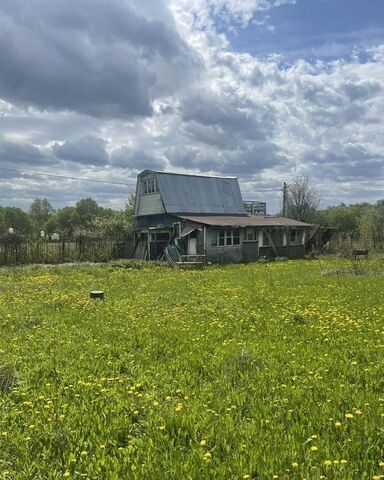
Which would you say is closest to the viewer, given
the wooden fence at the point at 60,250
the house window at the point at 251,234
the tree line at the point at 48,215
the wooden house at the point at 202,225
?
the wooden fence at the point at 60,250

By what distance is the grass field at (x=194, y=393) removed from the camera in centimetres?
373

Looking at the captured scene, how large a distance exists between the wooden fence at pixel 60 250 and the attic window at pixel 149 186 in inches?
187

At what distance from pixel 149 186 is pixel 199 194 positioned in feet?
15.4

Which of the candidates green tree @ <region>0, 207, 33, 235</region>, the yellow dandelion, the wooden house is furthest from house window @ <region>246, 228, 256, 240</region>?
green tree @ <region>0, 207, 33, 235</region>

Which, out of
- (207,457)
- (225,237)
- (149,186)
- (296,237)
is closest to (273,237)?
(296,237)

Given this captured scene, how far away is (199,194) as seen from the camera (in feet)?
128

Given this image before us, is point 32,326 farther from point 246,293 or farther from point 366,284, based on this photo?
point 366,284

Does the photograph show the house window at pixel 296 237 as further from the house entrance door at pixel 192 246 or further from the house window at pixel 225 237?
the house entrance door at pixel 192 246

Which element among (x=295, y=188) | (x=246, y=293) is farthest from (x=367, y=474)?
(x=295, y=188)

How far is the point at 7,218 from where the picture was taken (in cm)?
9925

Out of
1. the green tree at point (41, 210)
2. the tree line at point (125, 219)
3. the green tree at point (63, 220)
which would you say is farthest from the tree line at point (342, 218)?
the green tree at point (41, 210)

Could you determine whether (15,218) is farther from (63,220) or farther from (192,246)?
(192,246)

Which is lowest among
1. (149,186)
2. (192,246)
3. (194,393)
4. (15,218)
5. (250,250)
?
(194,393)

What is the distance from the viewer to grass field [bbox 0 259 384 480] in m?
3.73
